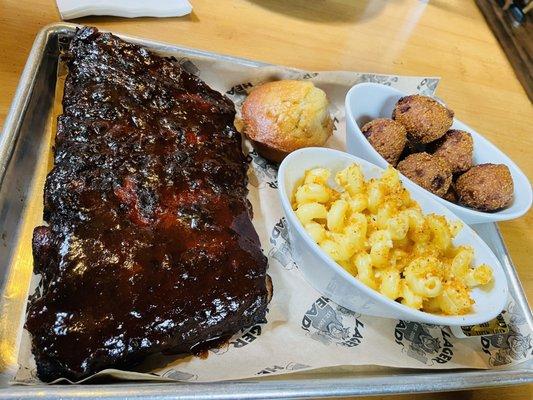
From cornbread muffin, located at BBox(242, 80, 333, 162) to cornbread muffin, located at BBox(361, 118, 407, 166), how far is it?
0.19 m

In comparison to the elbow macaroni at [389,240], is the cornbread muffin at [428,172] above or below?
above

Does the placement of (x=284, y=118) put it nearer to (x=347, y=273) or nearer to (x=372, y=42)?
(x=347, y=273)

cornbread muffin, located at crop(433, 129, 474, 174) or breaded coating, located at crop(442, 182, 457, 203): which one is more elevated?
cornbread muffin, located at crop(433, 129, 474, 174)

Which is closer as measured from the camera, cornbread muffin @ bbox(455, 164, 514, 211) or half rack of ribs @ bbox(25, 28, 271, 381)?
half rack of ribs @ bbox(25, 28, 271, 381)

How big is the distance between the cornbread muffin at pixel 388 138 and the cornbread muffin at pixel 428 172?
0.05m

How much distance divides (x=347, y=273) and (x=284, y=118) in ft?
2.01

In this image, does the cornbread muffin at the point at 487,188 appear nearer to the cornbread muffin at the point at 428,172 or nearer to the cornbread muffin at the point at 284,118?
the cornbread muffin at the point at 428,172

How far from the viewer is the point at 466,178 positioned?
1738 millimetres

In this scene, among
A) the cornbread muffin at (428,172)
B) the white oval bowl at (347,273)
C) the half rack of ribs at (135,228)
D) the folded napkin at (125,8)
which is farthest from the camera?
the folded napkin at (125,8)

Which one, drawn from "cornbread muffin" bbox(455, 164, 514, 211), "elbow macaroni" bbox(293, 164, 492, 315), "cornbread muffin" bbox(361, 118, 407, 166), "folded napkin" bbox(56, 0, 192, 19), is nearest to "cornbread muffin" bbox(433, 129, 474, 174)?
"cornbread muffin" bbox(455, 164, 514, 211)

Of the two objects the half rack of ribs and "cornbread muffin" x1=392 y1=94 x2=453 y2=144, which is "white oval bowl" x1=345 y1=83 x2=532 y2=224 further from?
the half rack of ribs

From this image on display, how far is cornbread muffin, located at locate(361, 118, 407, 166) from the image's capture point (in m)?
1.69

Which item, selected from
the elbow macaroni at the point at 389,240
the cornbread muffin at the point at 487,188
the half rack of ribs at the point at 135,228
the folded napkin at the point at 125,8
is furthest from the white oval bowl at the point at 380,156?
the folded napkin at the point at 125,8

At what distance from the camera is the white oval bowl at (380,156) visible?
167 cm
